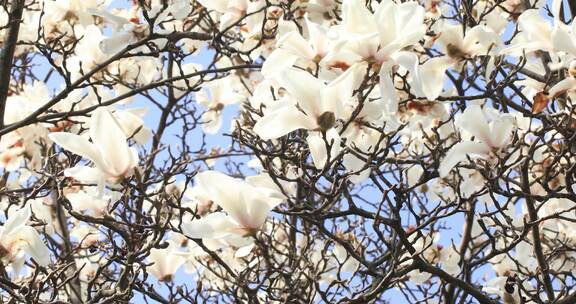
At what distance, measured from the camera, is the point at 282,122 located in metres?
1.81

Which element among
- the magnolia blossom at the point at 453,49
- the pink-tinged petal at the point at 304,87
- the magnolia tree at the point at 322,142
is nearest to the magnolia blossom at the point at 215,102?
the magnolia tree at the point at 322,142

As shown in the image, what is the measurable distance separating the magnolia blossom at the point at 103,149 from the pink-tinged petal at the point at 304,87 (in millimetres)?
411

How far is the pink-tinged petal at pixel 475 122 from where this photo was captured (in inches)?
82.4

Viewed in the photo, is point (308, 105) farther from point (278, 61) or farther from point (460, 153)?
point (460, 153)

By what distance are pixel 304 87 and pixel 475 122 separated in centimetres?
59

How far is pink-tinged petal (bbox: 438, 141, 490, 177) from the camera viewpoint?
77.7 inches

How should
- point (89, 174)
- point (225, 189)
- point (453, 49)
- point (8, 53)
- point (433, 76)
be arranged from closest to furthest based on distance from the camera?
point (225, 189)
point (89, 174)
point (433, 76)
point (453, 49)
point (8, 53)

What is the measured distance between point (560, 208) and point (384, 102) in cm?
208

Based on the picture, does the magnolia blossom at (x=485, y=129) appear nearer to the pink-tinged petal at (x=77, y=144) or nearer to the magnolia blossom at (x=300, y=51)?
the magnolia blossom at (x=300, y=51)

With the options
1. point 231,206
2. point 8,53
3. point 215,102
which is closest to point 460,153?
point 231,206

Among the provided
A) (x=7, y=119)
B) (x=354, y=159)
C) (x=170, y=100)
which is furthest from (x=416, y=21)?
(x=170, y=100)

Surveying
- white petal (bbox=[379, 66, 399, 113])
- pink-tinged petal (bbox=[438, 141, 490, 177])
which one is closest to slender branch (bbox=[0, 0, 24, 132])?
white petal (bbox=[379, 66, 399, 113])

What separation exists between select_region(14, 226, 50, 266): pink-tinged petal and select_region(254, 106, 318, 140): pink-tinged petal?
2.40ft

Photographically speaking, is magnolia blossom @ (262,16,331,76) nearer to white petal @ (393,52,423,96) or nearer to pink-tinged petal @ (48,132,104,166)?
white petal @ (393,52,423,96)
